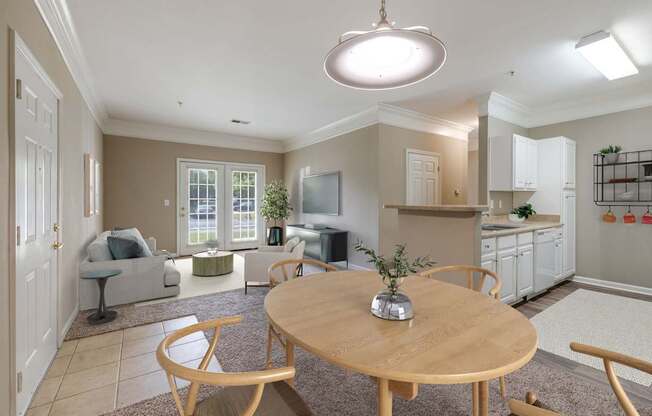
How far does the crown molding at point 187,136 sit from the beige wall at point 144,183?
10 cm

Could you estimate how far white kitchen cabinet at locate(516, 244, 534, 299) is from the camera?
3.31 m

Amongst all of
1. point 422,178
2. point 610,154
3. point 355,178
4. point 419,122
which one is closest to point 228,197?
point 355,178

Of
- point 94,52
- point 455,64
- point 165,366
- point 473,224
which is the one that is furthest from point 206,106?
point 165,366

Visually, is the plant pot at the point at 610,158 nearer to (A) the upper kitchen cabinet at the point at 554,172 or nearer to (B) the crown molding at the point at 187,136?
(A) the upper kitchen cabinet at the point at 554,172

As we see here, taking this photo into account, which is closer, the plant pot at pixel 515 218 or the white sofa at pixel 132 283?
the white sofa at pixel 132 283

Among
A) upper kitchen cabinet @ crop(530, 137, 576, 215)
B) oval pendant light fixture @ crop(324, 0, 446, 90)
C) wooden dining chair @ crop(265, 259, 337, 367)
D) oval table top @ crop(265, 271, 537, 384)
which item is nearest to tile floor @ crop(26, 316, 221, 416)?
wooden dining chair @ crop(265, 259, 337, 367)

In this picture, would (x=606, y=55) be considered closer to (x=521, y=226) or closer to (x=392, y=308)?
(x=521, y=226)

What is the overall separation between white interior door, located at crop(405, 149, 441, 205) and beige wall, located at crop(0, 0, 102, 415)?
14.3ft

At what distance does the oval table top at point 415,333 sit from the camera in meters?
0.90

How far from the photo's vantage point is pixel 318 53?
2.98 m

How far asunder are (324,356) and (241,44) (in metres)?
2.85

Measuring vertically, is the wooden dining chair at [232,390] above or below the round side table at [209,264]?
above

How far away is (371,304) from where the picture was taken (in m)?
1.37

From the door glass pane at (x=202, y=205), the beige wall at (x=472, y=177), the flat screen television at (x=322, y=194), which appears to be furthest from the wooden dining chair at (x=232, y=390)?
the beige wall at (x=472, y=177)
